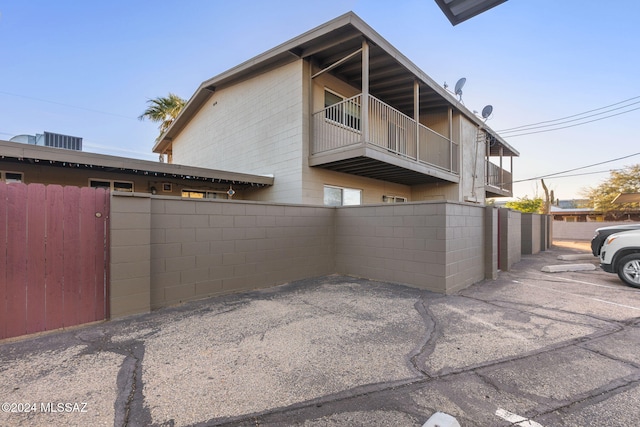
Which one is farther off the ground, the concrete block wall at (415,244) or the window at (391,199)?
the window at (391,199)

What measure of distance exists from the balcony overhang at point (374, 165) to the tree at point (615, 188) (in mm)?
22094

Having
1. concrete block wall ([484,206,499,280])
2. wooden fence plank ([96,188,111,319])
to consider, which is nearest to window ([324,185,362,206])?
concrete block wall ([484,206,499,280])

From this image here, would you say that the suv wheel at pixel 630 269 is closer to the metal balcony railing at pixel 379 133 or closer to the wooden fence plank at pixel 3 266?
the metal balcony railing at pixel 379 133

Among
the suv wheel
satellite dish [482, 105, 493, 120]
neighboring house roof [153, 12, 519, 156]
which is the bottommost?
the suv wheel

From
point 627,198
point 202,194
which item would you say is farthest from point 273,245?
point 627,198

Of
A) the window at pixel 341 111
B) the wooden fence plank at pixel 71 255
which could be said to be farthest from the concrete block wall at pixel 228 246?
the window at pixel 341 111

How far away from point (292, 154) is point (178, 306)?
5.07 m

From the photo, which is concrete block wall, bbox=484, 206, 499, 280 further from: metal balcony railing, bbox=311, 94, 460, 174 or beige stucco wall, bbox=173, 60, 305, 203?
beige stucco wall, bbox=173, 60, 305, 203

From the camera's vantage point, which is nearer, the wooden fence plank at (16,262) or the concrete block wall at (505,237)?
the wooden fence plank at (16,262)

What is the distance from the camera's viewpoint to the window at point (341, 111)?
8.19 meters

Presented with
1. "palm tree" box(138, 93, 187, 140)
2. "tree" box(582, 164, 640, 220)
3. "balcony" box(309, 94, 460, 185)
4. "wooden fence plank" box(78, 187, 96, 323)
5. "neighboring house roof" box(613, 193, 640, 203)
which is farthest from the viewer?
"tree" box(582, 164, 640, 220)

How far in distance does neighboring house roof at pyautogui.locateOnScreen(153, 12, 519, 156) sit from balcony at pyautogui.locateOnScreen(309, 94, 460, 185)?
970mm

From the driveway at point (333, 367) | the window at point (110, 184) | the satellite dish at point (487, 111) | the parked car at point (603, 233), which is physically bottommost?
the driveway at point (333, 367)

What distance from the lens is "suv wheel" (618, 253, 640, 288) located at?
5.64 meters
